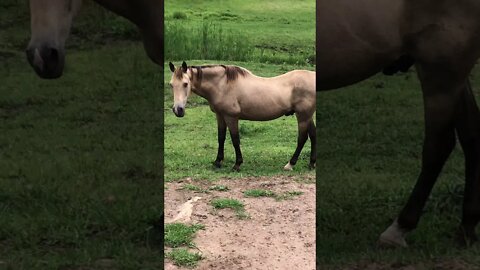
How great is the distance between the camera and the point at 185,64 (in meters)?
2.26

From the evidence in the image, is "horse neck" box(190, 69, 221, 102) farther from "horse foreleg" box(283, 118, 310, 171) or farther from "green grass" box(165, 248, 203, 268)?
"green grass" box(165, 248, 203, 268)

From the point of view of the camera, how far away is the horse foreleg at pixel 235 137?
2.25 metres

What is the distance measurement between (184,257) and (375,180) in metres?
1.46

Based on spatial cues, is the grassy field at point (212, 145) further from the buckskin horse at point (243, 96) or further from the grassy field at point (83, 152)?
the grassy field at point (83, 152)

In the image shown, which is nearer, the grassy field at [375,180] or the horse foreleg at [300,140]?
the horse foreleg at [300,140]

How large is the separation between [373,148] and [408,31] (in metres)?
1.13

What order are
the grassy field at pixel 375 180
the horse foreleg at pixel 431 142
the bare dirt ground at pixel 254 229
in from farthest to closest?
the grassy field at pixel 375 180, the horse foreleg at pixel 431 142, the bare dirt ground at pixel 254 229

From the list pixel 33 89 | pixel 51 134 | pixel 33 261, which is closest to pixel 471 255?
pixel 33 261

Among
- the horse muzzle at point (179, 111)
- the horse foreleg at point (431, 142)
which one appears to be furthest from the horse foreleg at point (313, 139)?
the horse foreleg at point (431, 142)

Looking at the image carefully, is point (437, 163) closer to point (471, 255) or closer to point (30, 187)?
point (471, 255)

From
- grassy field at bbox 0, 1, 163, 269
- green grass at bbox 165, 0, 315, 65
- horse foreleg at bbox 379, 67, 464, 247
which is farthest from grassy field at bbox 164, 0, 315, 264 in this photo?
horse foreleg at bbox 379, 67, 464, 247

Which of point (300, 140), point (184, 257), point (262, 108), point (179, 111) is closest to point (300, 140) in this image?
point (300, 140)

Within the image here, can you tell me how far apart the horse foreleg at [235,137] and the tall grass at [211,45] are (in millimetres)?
233

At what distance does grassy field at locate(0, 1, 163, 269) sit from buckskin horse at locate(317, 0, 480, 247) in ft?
2.49
